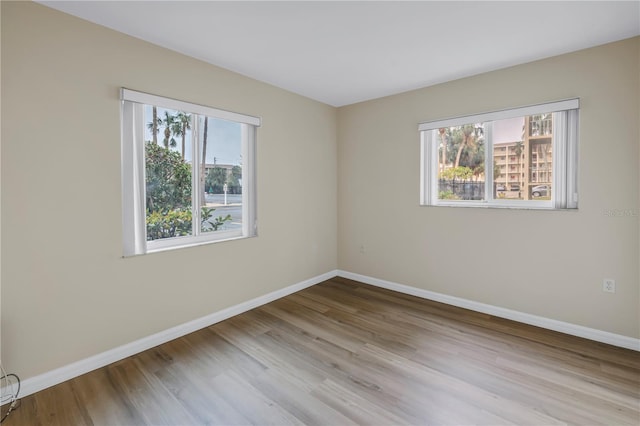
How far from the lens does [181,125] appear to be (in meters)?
2.81

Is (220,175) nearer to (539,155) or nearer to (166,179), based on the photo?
(166,179)

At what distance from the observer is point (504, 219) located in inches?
122

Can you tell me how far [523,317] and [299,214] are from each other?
8.74ft

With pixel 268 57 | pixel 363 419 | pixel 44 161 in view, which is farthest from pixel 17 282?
pixel 268 57

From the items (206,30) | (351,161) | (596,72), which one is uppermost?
(206,30)

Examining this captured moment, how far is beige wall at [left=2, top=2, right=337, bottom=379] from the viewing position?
6.32 ft

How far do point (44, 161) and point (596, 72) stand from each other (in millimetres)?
4279

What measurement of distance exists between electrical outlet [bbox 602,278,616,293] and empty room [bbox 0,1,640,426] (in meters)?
0.01

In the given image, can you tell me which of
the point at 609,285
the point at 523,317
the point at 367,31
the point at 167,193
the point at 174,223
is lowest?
the point at 523,317

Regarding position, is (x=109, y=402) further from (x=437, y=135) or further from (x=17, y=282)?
(x=437, y=135)

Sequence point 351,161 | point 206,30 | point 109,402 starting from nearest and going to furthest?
point 109,402
point 206,30
point 351,161

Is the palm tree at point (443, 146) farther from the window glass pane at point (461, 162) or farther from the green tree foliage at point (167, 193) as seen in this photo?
the green tree foliage at point (167, 193)

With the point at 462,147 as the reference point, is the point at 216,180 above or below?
below

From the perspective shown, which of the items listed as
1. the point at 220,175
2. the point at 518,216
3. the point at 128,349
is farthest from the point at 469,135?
the point at 128,349
